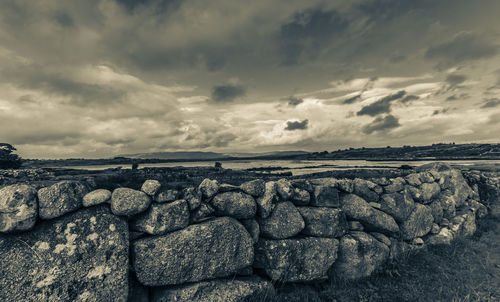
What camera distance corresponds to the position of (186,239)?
459 cm

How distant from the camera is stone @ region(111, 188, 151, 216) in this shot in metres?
4.30

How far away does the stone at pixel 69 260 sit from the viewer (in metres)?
3.69

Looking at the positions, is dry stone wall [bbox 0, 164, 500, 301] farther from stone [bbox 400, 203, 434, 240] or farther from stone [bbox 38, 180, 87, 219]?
stone [bbox 400, 203, 434, 240]

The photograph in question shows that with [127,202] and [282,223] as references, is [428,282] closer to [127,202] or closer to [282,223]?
[282,223]

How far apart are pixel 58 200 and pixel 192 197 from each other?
87.6 inches

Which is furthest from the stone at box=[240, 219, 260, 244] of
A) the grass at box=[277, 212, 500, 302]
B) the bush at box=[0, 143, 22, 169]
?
the bush at box=[0, 143, 22, 169]

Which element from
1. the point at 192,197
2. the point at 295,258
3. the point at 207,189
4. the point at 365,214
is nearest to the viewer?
the point at 192,197

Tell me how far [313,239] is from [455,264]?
5249 mm

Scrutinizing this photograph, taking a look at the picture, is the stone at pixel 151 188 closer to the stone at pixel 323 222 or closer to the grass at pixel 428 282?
the grass at pixel 428 282

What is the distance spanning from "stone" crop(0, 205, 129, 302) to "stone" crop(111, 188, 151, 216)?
8.2 inches

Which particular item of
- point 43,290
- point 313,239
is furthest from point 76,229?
point 313,239

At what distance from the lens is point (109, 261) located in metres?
4.09

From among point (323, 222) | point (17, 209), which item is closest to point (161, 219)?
point (17, 209)

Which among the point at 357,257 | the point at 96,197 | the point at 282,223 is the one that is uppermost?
the point at 96,197
